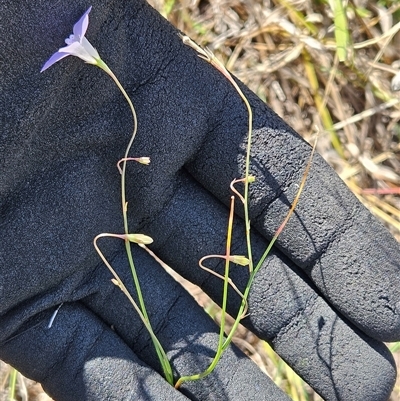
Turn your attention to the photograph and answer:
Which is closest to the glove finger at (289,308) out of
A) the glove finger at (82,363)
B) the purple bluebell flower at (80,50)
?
the glove finger at (82,363)

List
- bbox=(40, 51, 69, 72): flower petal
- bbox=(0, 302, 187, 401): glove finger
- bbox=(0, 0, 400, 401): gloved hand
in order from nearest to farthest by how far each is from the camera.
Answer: bbox=(40, 51, 69, 72): flower petal, bbox=(0, 0, 400, 401): gloved hand, bbox=(0, 302, 187, 401): glove finger

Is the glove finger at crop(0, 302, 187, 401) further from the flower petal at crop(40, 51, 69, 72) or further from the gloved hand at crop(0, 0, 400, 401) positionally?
the flower petal at crop(40, 51, 69, 72)

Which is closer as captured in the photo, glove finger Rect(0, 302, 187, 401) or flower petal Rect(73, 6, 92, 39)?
flower petal Rect(73, 6, 92, 39)

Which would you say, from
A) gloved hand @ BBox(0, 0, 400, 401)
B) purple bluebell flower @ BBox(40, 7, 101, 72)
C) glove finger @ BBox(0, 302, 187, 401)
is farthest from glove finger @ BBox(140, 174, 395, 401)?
purple bluebell flower @ BBox(40, 7, 101, 72)

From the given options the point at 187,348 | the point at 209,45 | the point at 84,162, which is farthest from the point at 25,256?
the point at 209,45

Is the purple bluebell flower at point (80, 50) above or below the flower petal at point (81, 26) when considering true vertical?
below

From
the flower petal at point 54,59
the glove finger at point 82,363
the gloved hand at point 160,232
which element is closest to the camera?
the flower petal at point 54,59

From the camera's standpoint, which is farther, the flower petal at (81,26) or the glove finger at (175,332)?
the glove finger at (175,332)

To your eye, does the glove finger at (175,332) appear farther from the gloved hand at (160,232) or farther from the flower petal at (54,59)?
the flower petal at (54,59)
